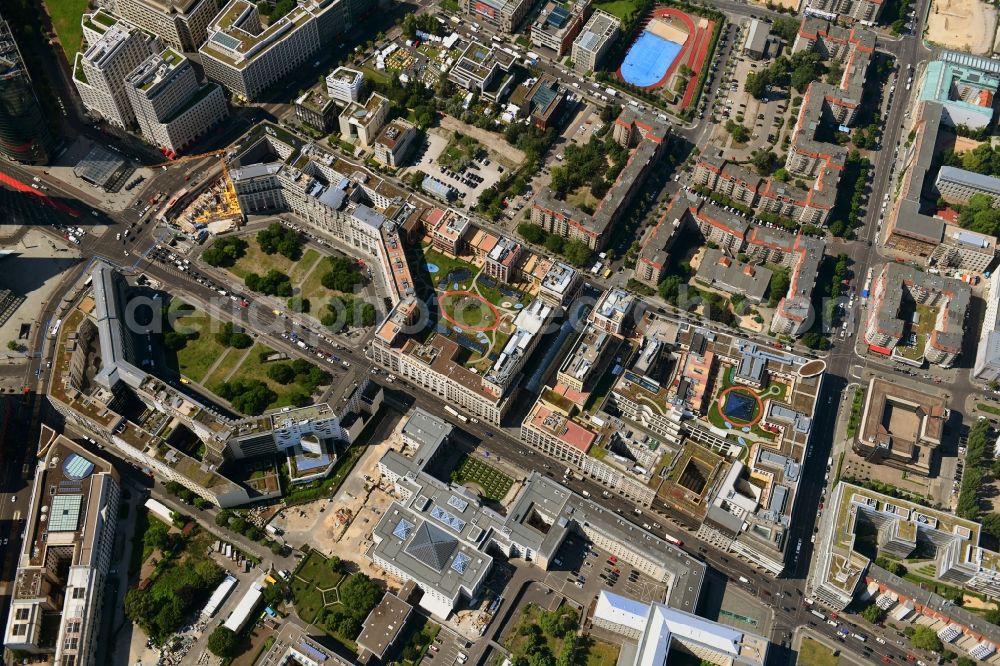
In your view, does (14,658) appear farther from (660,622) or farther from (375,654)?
(660,622)

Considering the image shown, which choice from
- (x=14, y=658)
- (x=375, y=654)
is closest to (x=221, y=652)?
(x=375, y=654)

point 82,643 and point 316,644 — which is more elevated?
point 316,644

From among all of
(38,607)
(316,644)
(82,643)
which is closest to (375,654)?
(316,644)

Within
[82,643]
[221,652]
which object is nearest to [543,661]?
[221,652]

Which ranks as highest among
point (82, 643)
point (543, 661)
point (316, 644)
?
point (543, 661)

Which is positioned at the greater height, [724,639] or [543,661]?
[724,639]

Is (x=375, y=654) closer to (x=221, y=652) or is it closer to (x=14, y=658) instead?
(x=221, y=652)

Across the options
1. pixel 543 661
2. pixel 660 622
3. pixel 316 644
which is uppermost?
pixel 660 622
